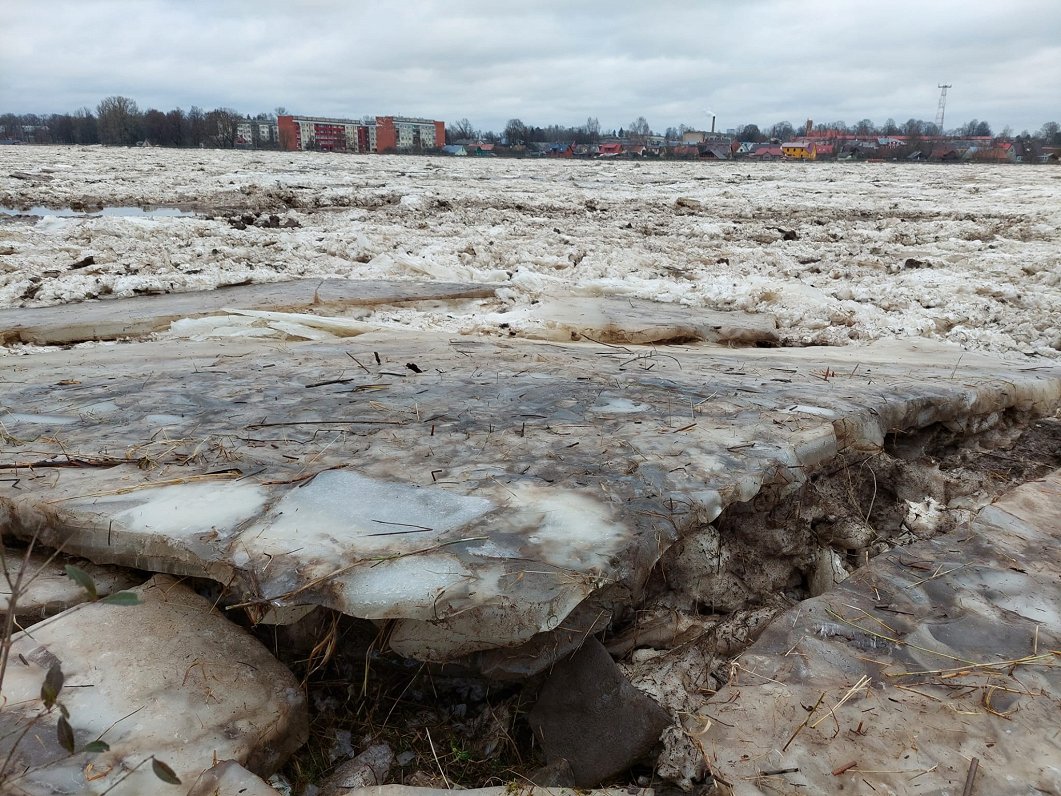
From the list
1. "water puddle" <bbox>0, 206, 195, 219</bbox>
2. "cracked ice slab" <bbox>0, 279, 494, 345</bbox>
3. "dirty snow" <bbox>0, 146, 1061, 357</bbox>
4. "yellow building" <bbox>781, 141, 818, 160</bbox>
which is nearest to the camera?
"cracked ice slab" <bbox>0, 279, 494, 345</bbox>

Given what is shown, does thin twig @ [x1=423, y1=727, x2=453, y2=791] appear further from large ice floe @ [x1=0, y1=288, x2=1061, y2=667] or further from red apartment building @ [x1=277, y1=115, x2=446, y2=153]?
red apartment building @ [x1=277, y1=115, x2=446, y2=153]

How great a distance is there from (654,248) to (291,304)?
3.99m

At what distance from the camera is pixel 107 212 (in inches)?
370

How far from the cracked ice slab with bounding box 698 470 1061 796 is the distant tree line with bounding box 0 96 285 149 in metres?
45.6

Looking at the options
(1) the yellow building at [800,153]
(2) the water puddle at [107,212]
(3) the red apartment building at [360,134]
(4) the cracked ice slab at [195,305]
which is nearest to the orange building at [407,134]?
(3) the red apartment building at [360,134]

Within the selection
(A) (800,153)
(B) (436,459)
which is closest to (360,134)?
(A) (800,153)

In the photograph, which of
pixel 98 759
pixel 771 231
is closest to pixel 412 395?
pixel 98 759

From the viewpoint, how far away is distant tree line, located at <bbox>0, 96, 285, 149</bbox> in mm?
44094

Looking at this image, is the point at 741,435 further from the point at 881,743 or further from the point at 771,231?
the point at 771,231

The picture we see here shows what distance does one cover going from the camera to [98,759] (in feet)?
4.22

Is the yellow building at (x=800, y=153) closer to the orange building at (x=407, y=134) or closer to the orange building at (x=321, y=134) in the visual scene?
the orange building at (x=407, y=134)

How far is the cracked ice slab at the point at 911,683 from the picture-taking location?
4.45ft

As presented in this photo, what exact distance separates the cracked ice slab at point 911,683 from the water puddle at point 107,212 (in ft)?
29.2

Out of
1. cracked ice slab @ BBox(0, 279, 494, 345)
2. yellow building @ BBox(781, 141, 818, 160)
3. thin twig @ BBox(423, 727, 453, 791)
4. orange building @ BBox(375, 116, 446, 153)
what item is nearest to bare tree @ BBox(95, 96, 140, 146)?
orange building @ BBox(375, 116, 446, 153)
